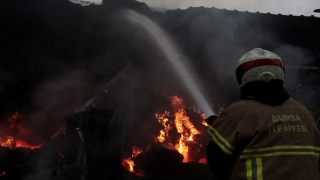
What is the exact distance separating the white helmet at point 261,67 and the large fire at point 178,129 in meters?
5.72

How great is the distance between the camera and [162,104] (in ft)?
26.6

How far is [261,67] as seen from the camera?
2092 millimetres

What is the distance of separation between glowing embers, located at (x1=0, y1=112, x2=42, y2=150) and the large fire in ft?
10.7

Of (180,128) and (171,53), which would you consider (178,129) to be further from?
(171,53)

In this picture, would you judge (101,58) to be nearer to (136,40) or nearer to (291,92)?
(136,40)

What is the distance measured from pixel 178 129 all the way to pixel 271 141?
20.7 ft

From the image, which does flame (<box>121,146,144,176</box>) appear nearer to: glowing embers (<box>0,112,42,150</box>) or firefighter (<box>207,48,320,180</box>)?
glowing embers (<box>0,112,42,150</box>)

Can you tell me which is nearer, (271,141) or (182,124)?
(271,141)

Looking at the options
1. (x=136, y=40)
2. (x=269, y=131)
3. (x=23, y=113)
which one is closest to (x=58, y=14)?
(x=136, y=40)

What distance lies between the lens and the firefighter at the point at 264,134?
5.74 ft

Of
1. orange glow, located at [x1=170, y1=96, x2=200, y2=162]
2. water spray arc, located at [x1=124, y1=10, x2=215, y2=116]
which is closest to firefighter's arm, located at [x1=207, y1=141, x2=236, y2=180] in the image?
water spray arc, located at [x1=124, y1=10, x2=215, y2=116]

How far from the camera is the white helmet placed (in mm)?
2079

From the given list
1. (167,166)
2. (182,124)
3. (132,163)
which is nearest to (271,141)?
(167,166)

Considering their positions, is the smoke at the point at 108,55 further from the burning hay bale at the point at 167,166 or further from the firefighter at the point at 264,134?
the firefighter at the point at 264,134
